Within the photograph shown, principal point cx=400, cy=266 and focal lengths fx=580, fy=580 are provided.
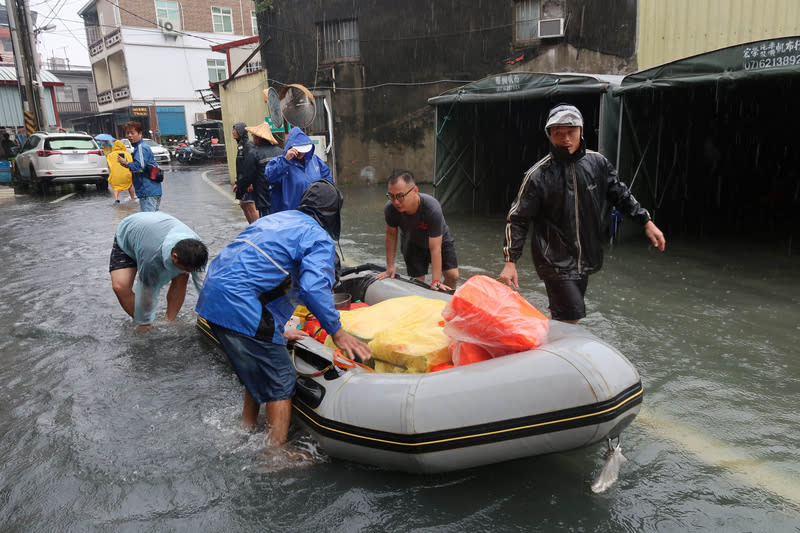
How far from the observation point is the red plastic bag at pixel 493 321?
3.05 metres

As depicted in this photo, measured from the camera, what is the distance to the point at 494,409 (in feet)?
9.16

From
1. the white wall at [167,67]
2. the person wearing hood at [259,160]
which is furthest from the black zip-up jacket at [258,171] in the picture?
the white wall at [167,67]

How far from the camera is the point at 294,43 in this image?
18703 millimetres

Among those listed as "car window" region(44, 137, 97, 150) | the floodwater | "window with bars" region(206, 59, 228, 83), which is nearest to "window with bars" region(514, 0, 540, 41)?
the floodwater

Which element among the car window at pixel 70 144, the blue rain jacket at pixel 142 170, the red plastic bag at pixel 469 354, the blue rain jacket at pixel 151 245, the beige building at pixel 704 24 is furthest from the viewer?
the car window at pixel 70 144

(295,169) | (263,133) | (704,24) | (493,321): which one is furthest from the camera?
(704,24)

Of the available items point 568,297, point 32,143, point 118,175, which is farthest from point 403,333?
point 32,143

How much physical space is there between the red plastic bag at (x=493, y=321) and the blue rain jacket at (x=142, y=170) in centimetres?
658

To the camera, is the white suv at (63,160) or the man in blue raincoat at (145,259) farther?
the white suv at (63,160)

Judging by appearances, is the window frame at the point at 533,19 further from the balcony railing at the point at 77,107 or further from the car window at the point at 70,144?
the balcony railing at the point at 77,107

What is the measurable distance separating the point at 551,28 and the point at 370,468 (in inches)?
515

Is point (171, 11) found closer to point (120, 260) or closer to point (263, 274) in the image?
point (120, 260)

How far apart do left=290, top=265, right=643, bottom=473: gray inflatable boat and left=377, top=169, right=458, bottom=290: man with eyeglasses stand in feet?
5.61

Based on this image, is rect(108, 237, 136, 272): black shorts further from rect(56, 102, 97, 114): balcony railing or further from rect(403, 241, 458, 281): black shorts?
rect(56, 102, 97, 114): balcony railing
